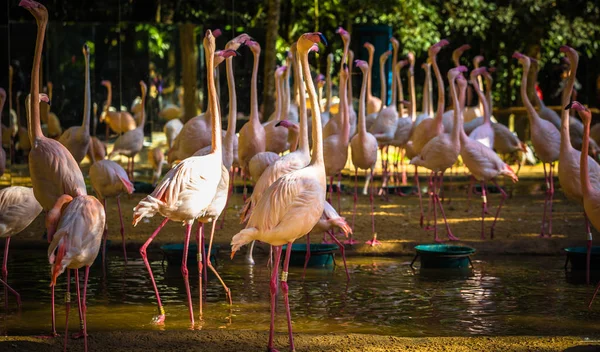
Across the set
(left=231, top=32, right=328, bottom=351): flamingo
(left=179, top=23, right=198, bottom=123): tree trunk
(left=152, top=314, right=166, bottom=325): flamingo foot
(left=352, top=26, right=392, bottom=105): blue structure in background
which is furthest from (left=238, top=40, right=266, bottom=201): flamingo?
(left=352, top=26, right=392, bottom=105): blue structure in background

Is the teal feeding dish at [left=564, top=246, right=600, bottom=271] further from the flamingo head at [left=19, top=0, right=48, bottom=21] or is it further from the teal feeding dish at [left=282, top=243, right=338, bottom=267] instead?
the flamingo head at [left=19, top=0, right=48, bottom=21]

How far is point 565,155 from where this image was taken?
27.6 ft

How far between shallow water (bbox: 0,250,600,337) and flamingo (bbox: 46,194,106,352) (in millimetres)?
831

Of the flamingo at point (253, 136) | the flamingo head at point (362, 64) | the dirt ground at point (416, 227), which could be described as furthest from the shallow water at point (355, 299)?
the flamingo head at point (362, 64)

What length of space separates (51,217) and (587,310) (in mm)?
4204

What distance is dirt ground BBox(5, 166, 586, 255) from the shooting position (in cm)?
957

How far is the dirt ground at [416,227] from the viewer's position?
31.4 feet

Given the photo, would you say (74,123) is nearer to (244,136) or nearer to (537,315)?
(244,136)

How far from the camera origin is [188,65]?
1356cm

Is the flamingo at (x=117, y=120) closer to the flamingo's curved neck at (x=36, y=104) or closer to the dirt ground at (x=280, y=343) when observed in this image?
the flamingo's curved neck at (x=36, y=104)

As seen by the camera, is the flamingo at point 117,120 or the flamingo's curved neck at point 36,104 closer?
the flamingo's curved neck at point 36,104

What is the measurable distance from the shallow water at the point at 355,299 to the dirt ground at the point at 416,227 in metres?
0.29

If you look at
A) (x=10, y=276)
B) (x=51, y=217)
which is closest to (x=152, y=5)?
(x=10, y=276)

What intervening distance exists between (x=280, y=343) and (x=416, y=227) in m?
5.50
